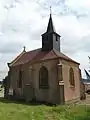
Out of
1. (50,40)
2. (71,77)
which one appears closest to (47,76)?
(71,77)

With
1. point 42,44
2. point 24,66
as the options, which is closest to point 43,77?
point 24,66

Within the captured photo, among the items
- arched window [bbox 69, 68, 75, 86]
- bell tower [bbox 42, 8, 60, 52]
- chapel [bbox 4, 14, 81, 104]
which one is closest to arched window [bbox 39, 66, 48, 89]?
chapel [bbox 4, 14, 81, 104]

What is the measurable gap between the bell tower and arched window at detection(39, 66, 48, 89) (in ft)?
13.3

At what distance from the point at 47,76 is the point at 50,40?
239 inches

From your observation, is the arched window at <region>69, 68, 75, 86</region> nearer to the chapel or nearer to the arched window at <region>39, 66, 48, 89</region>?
the chapel

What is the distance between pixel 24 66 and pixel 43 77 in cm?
440

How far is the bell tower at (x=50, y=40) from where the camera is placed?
2925 cm

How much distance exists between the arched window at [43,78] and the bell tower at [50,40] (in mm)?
4041

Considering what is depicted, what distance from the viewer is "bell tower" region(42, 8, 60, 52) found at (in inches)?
1152

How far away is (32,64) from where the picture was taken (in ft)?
92.4

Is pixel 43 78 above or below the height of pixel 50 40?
below

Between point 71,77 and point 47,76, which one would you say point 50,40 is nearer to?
point 47,76

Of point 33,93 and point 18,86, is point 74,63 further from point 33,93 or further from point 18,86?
point 18,86

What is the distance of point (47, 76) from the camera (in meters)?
26.4
